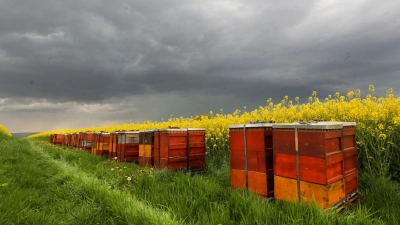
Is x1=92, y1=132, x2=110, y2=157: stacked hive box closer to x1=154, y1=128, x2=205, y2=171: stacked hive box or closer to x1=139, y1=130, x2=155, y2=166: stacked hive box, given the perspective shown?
x1=139, y1=130, x2=155, y2=166: stacked hive box

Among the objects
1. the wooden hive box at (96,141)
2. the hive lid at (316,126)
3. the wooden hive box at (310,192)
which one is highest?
the hive lid at (316,126)

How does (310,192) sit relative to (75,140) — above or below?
below

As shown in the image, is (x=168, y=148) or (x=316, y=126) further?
(x=168, y=148)

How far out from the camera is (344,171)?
4.14 metres

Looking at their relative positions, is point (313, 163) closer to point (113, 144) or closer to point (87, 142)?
point (113, 144)

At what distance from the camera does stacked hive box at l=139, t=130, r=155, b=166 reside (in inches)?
323

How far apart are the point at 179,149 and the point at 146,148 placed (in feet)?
4.99

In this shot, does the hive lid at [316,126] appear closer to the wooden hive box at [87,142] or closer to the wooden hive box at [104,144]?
the wooden hive box at [104,144]

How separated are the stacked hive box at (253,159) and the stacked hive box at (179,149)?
2.73 metres

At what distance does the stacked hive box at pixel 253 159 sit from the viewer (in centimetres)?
450

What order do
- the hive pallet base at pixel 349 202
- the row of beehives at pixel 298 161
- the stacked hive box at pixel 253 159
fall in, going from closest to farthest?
the row of beehives at pixel 298 161
the hive pallet base at pixel 349 202
the stacked hive box at pixel 253 159

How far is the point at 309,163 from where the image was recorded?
12.5 ft

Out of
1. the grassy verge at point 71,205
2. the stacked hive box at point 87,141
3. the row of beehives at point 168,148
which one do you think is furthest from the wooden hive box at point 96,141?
the grassy verge at point 71,205

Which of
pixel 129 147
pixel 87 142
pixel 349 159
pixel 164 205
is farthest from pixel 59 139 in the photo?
pixel 349 159
